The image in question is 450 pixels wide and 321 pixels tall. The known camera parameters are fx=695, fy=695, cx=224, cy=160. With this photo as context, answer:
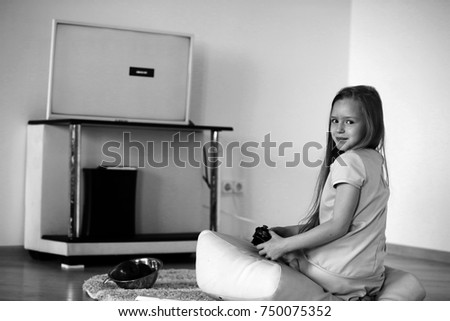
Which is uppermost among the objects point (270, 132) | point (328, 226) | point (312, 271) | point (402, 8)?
point (402, 8)

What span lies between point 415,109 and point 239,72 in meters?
0.93

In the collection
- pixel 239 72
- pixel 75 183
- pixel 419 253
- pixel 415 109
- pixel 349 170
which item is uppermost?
pixel 239 72

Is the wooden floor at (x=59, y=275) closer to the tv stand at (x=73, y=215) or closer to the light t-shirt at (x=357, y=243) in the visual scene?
the tv stand at (x=73, y=215)

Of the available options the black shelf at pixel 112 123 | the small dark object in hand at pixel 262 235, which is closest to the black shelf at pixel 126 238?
the black shelf at pixel 112 123

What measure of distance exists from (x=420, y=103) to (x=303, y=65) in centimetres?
69

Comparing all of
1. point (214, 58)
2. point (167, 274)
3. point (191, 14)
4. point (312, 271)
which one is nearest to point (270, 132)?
point (214, 58)

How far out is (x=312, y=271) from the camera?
1859mm

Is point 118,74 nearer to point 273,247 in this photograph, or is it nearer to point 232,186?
point 232,186

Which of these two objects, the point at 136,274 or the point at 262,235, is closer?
the point at 262,235

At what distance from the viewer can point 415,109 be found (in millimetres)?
3553

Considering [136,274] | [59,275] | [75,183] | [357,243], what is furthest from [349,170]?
[75,183]

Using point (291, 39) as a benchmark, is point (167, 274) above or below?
below

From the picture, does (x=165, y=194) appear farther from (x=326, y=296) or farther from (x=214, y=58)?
(x=326, y=296)
